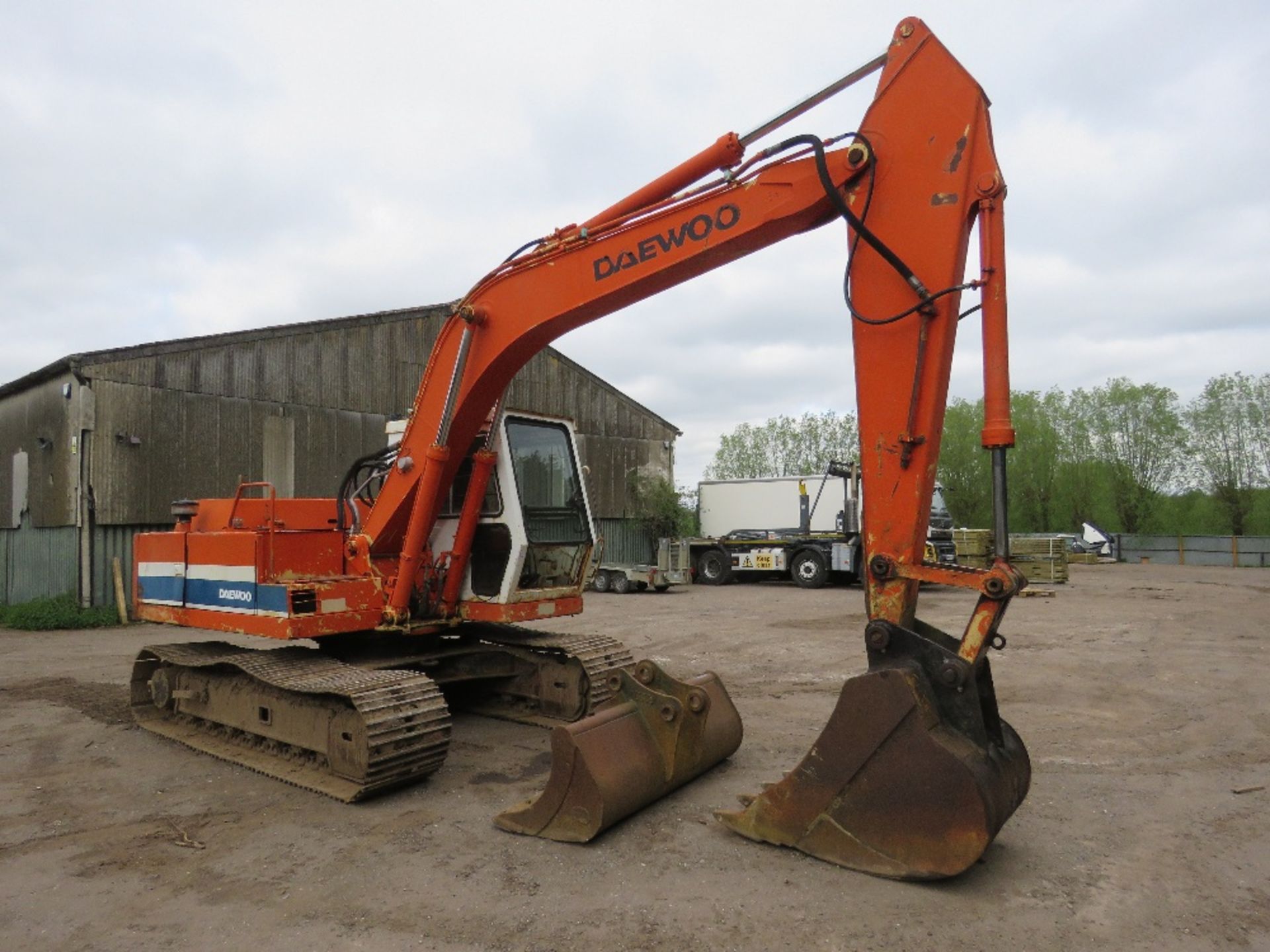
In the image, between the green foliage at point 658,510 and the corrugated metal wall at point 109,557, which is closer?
the corrugated metal wall at point 109,557

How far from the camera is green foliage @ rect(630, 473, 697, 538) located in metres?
26.3

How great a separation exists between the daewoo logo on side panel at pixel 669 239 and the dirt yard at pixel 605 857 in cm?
326

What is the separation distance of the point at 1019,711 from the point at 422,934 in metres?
5.94

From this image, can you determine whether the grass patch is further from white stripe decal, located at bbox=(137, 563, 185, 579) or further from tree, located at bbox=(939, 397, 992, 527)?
tree, located at bbox=(939, 397, 992, 527)

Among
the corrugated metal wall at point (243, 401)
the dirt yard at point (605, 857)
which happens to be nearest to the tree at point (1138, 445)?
the corrugated metal wall at point (243, 401)

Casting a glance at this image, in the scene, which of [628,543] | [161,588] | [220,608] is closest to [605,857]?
[220,608]

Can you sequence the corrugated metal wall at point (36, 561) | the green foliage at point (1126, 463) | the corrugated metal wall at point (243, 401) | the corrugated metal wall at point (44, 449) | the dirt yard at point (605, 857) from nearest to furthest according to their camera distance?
1. the dirt yard at point (605, 857)
2. the corrugated metal wall at point (44, 449)
3. the corrugated metal wall at point (243, 401)
4. the corrugated metal wall at point (36, 561)
5. the green foliage at point (1126, 463)

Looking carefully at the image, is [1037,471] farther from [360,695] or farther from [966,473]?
[360,695]

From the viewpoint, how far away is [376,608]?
21.3ft

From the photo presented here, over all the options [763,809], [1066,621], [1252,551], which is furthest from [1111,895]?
[1252,551]

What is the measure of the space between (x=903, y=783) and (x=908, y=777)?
0.11 feet

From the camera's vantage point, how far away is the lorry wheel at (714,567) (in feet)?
80.4

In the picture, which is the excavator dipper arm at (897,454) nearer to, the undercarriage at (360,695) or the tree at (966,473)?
the undercarriage at (360,695)

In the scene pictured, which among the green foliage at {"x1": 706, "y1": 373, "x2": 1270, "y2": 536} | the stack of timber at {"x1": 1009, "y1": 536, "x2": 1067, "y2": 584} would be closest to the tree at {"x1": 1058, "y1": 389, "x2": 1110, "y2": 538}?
the green foliage at {"x1": 706, "y1": 373, "x2": 1270, "y2": 536}
